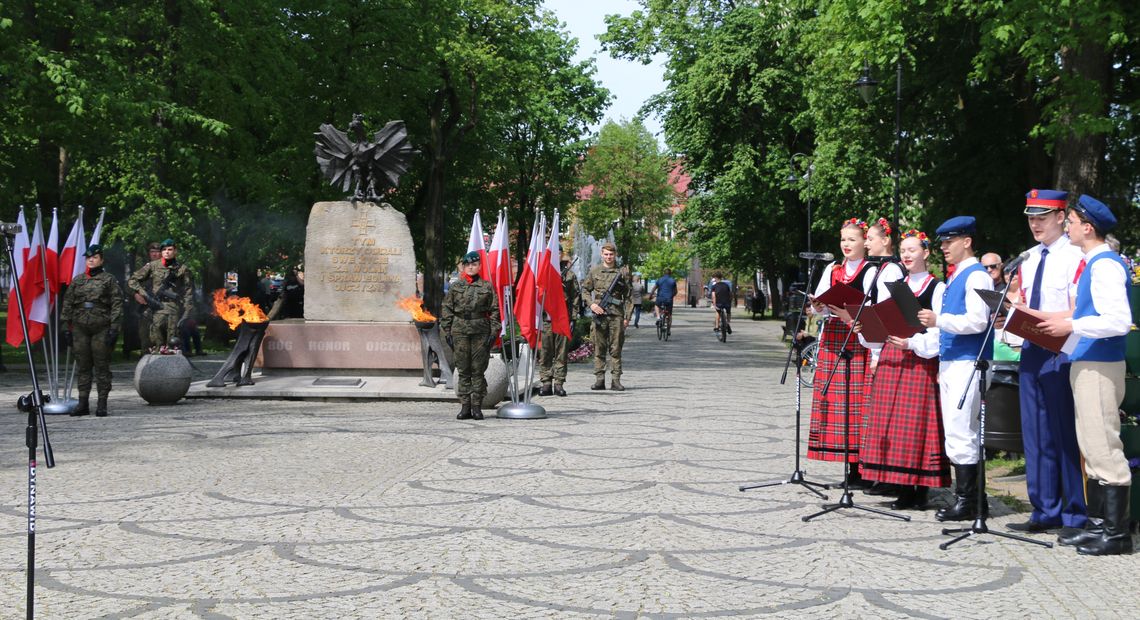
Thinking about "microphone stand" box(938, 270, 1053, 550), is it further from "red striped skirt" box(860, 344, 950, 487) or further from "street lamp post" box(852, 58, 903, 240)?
"street lamp post" box(852, 58, 903, 240)

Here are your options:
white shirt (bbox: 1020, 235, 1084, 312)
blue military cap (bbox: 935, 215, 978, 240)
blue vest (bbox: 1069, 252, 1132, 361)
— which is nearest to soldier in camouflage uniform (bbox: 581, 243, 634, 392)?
blue military cap (bbox: 935, 215, 978, 240)

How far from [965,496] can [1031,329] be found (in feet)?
4.50

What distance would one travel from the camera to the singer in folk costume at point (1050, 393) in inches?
301

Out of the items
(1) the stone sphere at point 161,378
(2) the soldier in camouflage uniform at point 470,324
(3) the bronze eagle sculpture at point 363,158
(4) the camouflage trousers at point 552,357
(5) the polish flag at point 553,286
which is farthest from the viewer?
(3) the bronze eagle sculpture at point 363,158

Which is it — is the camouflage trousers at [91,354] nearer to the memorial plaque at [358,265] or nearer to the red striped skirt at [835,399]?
the memorial plaque at [358,265]

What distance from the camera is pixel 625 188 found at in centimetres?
9031

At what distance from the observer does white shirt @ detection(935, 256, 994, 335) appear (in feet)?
25.7

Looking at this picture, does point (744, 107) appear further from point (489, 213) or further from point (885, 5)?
point (885, 5)

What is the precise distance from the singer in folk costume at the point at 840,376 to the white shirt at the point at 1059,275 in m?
1.51

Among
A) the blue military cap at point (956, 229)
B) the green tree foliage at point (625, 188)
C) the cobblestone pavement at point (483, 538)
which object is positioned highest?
the green tree foliage at point (625, 188)

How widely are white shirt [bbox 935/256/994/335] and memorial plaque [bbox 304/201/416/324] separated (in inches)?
501

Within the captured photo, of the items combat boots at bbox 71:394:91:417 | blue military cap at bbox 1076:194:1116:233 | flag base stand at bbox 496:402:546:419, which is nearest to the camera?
blue military cap at bbox 1076:194:1116:233

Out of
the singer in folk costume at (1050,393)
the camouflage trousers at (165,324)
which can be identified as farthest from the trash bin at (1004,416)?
the camouflage trousers at (165,324)

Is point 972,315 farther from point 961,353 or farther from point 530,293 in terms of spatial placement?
point 530,293
